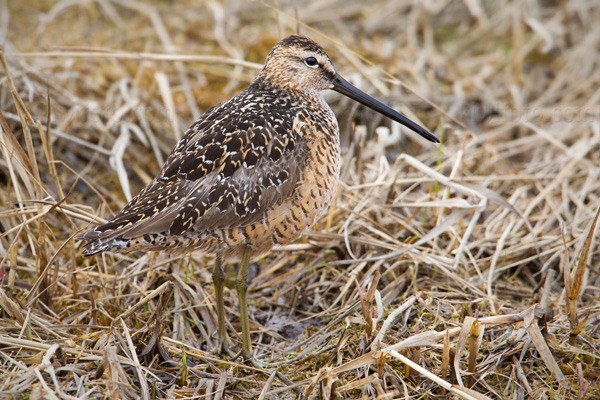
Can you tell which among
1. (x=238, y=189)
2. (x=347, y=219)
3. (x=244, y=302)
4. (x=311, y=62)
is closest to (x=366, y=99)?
(x=311, y=62)

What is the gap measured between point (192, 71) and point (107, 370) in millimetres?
3527

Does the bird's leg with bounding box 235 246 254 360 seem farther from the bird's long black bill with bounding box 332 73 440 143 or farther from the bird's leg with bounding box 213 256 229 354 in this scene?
the bird's long black bill with bounding box 332 73 440 143

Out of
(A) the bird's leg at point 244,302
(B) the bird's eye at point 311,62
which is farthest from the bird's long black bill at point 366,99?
(A) the bird's leg at point 244,302

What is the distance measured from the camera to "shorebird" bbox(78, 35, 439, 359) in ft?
9.41

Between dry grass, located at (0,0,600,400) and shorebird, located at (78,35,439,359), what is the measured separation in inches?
10.2

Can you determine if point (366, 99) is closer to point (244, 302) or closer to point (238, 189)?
point (238, 189)

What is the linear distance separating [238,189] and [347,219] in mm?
1113

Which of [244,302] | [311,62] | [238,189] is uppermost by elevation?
[311,62]

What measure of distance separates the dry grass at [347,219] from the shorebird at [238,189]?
0.26 meters

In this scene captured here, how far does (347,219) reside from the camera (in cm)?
390

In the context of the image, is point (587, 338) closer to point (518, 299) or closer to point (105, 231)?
point (518, 299)

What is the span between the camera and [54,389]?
2588 millimetres

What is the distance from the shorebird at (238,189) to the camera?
2.87 metres

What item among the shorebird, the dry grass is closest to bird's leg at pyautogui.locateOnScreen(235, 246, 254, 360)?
the shorebird
